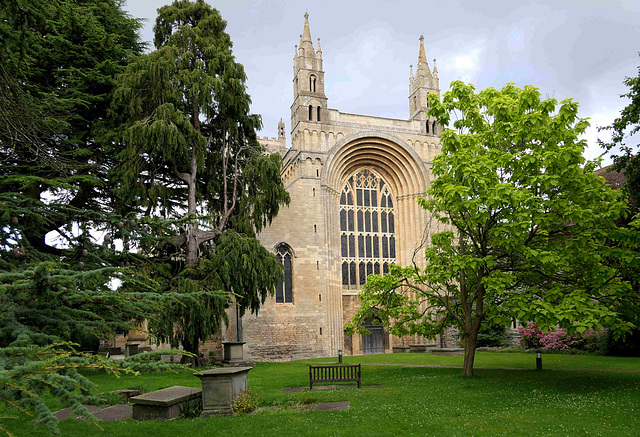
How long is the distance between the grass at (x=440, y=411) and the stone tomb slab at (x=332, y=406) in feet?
0.86

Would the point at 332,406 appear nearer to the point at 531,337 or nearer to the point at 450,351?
the point at 450,351

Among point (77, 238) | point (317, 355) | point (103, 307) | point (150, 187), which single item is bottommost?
point (317, 355)

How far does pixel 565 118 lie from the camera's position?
12.4 meters

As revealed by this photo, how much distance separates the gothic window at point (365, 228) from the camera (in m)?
31.1

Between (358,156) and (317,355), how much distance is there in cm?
1286

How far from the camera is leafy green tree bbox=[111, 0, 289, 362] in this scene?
1736 cm

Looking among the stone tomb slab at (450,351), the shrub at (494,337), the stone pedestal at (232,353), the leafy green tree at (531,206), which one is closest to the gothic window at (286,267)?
the stone pedestal at (232,353)

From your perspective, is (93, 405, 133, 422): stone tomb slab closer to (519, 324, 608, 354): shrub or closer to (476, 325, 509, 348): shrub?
(519, 324, 608, 354): shrub

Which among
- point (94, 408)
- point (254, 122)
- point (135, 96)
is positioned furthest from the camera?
point (254, 122)

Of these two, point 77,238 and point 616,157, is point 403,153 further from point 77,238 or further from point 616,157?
point 77,238

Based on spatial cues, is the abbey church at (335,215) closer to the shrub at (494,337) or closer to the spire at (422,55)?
the spire at (422,55)

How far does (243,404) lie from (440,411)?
13.6ft

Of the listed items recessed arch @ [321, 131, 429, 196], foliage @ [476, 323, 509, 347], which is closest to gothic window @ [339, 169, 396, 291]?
recessed arch @ [321, 131, 429, 196]

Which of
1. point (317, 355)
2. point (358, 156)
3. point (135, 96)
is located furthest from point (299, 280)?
point (135, 96)
